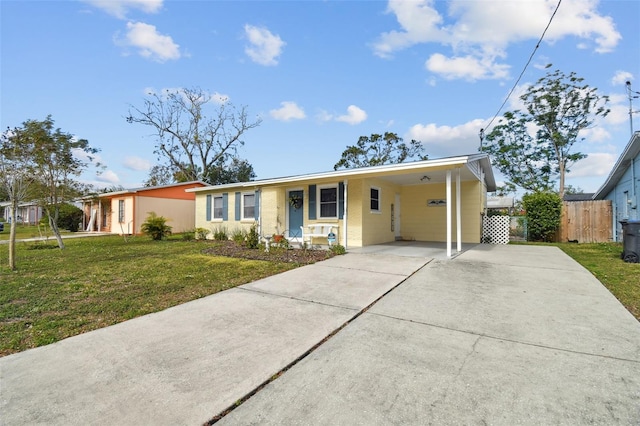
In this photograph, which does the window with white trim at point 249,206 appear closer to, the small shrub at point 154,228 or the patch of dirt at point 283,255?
the patch of dirt at point 283,255

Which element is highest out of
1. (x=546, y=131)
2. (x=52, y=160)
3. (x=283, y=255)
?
(x=546, y=131)

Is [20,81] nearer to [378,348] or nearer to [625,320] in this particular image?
[378,348]

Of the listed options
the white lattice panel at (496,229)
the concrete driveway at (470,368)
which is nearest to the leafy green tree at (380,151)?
the white lattice panel at (496,229)

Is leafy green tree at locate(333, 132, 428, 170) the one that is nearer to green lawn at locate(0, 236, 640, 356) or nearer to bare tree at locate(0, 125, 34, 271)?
green lawn at locate(0, 236, 640, 356)

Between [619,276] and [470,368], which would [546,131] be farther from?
[470,368]

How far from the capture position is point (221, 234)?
535 inches

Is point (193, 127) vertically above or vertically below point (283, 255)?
above

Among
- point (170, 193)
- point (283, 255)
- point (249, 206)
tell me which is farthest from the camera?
point (170, 193)

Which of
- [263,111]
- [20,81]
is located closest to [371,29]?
[20,81]

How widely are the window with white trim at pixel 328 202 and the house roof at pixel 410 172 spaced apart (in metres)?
0.94

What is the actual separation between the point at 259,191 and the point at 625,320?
11073 mm

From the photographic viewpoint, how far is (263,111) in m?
30.0

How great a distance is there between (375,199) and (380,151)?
22.1 metres

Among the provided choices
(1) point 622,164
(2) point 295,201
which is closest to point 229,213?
(2) point 295,201
